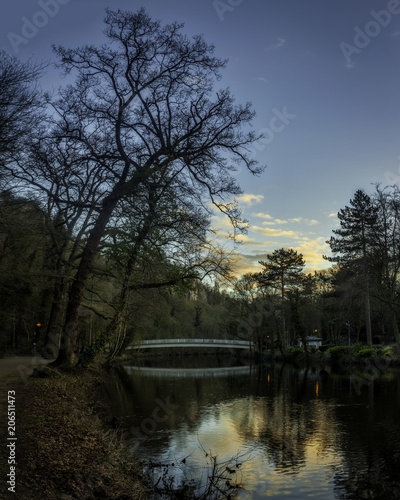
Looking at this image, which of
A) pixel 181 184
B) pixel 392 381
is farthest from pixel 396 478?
pixel 392 381

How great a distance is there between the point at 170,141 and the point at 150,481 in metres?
10.7

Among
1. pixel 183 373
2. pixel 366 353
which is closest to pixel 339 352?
pixel 366 353

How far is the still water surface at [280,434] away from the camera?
8359 millimetres

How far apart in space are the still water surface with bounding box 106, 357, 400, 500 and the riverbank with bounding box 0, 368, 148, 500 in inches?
62.3

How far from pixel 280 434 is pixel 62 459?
25.8 ft

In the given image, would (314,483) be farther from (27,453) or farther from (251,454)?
(27,453)

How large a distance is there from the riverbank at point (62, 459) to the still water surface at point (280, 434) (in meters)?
1.58

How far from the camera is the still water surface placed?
8.36 metres

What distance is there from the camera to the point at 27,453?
19.4 feet

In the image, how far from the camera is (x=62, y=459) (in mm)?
6203

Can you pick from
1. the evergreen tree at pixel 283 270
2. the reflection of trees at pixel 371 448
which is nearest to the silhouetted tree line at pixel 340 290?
the evergreen tree at pixel 283 270

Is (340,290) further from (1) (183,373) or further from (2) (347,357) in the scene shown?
(1) (183,373)

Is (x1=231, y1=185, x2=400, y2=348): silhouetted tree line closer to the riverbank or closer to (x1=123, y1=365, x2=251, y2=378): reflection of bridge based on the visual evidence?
(x1=123, y1=365, x2=251, y2=378): reflection of bridge
